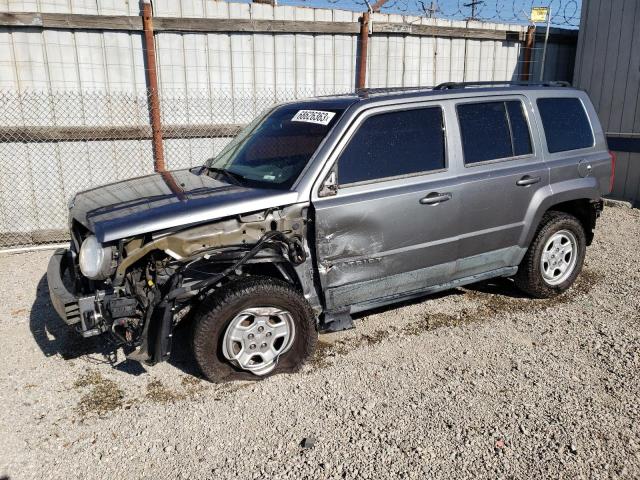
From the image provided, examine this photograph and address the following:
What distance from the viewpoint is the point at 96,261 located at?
3.36 meters

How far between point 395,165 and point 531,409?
1921 millimetres

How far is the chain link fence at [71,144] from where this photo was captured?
22.7 ft

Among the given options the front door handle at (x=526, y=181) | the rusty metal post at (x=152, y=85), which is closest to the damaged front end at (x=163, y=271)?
the front door handle at (x=526, y=181)

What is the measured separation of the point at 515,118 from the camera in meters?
4.63

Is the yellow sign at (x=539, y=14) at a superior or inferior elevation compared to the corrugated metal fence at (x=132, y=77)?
superior

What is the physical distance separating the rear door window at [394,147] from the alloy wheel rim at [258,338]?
107 centimetres

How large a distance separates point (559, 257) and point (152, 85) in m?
5.52

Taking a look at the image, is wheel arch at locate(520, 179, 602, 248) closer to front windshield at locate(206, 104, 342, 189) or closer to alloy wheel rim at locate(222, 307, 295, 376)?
front windshield at locate(206, 104, 342, 189)

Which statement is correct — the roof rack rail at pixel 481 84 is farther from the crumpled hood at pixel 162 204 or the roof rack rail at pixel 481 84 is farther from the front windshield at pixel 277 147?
the crumpled hood at pixel 162 204

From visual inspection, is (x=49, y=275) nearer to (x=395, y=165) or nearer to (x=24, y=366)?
(x=24, y=366)

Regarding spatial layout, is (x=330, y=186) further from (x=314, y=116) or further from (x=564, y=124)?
(x=564, y=124)

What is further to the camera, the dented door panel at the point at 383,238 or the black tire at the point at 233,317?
the dented door panel at the point at 383,238

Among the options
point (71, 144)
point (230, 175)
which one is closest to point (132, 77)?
point (71, 144)

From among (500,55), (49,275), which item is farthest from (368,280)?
(500,55)
